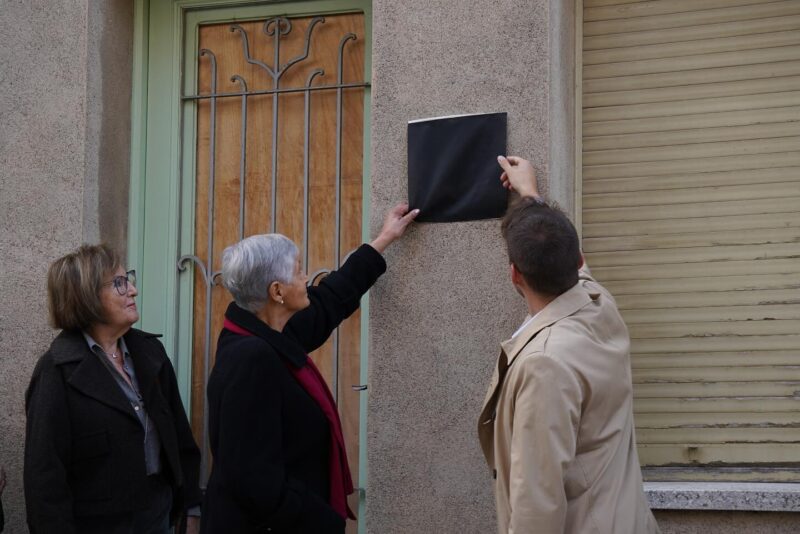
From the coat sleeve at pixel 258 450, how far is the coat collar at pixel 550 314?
33.0 inches

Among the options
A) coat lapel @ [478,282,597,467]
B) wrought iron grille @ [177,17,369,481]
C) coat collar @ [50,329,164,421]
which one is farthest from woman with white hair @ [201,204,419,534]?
wrought iron grille @ [177,17,369,481]

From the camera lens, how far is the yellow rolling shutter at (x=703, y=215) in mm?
4402

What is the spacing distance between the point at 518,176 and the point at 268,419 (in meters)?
1.46

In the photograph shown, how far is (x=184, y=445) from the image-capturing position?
447 cm

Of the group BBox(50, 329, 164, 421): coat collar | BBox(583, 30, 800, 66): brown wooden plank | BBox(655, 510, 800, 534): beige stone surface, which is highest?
BBox(583, 30, 800, 66): brown wooden plank

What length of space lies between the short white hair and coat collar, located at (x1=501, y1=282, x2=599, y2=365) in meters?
0.95

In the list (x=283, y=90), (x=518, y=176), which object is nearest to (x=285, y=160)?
(x=283, y=90)

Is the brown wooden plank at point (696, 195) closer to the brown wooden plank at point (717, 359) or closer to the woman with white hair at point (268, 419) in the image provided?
the brown wooden plank at point (717, 359)

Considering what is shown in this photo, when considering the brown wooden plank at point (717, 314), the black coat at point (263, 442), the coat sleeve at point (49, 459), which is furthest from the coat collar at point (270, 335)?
the brown wooden plank at point (717, 314)

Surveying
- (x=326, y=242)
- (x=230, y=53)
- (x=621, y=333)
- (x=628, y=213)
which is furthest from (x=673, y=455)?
(x=230, y=53)

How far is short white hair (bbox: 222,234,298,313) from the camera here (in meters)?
3.61

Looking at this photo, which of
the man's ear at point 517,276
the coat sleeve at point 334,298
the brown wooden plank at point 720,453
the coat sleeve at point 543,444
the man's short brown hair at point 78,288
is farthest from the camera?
the brown wooden plank at point 720,453

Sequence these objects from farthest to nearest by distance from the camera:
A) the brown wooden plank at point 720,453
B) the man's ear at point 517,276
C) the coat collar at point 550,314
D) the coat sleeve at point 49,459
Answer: the brown wooden plank at point 720,453
the coat sleeve at point 49,459
the man's ear at point 517,276
the coat collar at point 550,314

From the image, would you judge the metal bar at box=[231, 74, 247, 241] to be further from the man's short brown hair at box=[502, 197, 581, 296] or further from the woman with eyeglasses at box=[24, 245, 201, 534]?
the man's short brown hair at box=[502, 197, 581, 296]
